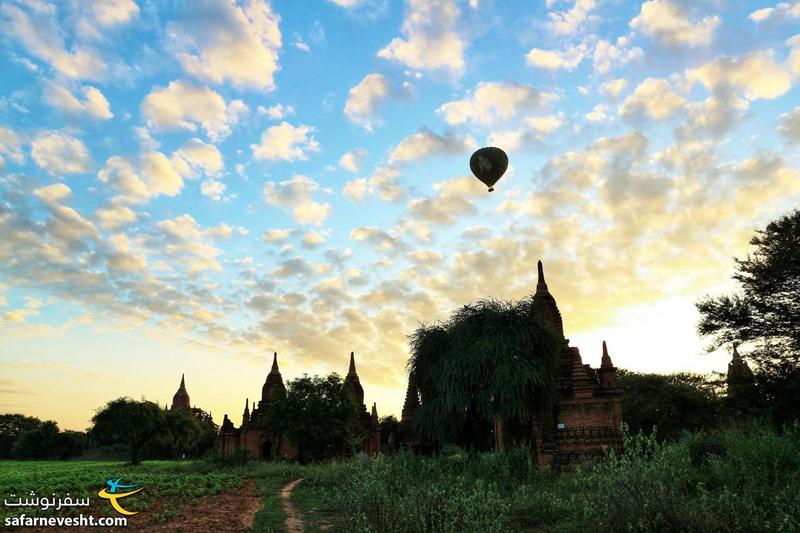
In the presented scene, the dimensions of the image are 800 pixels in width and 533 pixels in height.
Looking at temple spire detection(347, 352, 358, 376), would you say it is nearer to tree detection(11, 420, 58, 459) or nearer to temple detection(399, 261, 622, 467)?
temple detection(399, 261, 622, 467)

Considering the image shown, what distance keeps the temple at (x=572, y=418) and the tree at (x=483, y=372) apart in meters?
1.11

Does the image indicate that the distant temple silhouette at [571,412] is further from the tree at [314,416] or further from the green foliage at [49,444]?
the green foliage at [49,444]

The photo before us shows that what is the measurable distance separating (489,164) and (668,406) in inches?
1216

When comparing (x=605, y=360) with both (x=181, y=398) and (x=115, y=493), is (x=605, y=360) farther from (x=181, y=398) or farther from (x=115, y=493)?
(x=181, y=398)

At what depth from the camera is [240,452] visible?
36.7 m

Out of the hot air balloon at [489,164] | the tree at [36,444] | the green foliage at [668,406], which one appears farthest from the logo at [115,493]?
the tree at [36,444]

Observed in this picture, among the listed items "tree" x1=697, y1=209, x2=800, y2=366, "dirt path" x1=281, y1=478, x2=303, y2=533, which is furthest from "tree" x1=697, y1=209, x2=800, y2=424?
"dirt path" x1=281, y1=478, x2=303, y2=533

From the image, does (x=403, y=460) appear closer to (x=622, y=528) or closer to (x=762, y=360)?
(x=622, y=528)

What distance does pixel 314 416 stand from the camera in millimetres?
40406

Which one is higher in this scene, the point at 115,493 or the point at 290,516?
the point at 115,493

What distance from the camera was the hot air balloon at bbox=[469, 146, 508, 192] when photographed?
23.5 m

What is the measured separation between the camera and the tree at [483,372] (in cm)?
2195

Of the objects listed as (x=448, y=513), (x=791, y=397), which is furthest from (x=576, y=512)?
(x=791, y=397)

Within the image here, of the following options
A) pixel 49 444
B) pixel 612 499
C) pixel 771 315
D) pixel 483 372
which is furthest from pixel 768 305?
pixel 49 444
